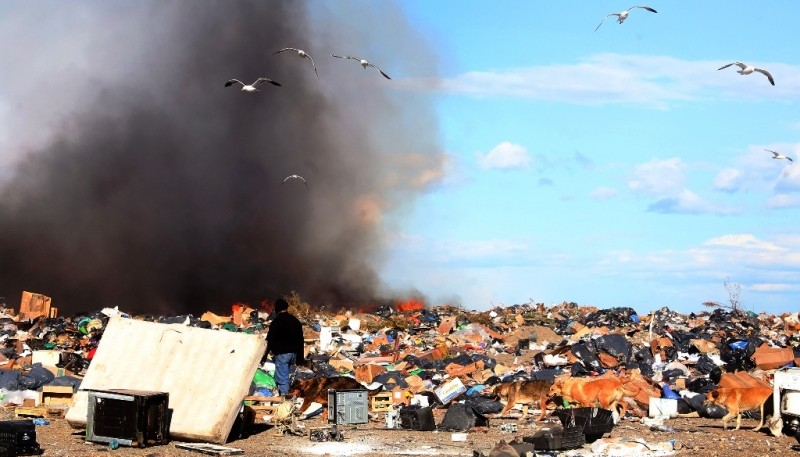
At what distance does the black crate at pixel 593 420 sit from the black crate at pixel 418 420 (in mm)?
1443

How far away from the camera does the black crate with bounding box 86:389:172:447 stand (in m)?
8.88

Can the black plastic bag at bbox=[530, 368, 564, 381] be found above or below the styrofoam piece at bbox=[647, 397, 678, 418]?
above

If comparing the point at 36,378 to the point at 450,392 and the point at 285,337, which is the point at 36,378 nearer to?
the point at 285,337

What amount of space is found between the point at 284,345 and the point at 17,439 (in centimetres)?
343

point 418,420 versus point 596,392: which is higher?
point 596,392

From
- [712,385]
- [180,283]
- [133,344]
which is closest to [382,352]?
[712,385]

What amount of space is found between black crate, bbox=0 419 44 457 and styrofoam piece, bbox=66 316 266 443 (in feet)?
3.74

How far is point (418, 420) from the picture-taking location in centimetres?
1019

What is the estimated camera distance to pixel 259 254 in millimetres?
30531

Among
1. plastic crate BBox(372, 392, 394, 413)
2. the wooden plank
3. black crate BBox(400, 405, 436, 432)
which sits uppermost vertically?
plastic crate BBox(372, 392, 394, 413)

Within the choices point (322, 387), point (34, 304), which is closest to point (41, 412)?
point (322, 387)

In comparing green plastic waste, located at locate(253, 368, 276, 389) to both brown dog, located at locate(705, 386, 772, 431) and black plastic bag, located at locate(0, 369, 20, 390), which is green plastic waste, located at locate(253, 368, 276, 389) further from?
brown dog, located at locate(705, 386, 772, 431)

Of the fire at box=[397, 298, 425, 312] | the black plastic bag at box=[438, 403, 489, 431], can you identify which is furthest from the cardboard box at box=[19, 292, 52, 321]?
the black plastic bag at box=[438, 403, 489, 431]

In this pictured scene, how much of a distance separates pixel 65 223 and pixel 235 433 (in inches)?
815
